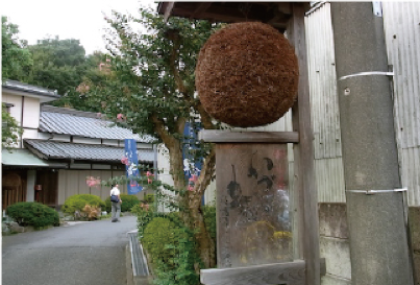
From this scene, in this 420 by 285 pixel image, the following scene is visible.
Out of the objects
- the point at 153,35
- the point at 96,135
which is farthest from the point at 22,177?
the point at 153,35

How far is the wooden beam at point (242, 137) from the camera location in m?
2.61

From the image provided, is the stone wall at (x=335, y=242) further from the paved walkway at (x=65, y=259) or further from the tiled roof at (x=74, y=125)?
the tiled roof at (x=74, y=125)

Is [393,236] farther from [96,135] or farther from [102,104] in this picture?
[96,135]

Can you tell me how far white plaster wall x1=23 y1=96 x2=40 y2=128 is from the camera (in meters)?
20.2

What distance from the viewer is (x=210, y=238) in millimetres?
5801

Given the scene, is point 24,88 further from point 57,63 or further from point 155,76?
point 57,63

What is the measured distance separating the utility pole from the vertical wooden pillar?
2.99 feet

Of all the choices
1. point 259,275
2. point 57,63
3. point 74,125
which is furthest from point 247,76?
point 57,63

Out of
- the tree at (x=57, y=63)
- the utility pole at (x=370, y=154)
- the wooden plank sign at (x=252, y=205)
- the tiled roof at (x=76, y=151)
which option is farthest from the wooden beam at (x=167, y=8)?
the tree at (x=57, y=63)

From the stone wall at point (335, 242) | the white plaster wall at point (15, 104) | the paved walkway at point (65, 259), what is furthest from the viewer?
the white plaster wall at point (15, 104)

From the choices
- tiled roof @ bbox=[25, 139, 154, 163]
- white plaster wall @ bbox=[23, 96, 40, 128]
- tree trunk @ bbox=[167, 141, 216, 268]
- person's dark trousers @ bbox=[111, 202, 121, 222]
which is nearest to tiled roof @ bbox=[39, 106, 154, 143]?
white plaster wall @ bbox=[23, 96, 40, 128]

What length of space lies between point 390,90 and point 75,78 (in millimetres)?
34421

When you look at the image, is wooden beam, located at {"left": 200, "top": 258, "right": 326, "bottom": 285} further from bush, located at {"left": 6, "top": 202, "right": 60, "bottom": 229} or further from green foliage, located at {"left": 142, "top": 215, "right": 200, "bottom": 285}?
bush, located at {"left": 6, "top": 202, "right": 60, "bottom": 229}

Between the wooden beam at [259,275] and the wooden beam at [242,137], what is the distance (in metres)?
1.02
